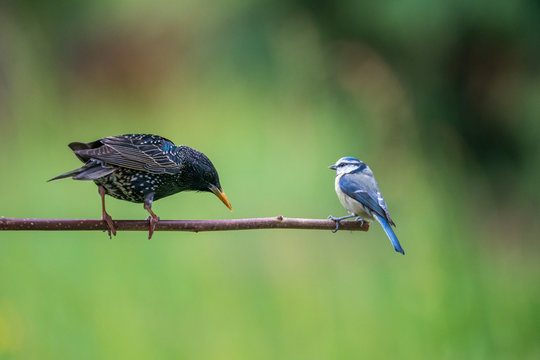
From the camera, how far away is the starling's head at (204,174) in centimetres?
179

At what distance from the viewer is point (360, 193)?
182 cm

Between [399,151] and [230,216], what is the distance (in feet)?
3.22

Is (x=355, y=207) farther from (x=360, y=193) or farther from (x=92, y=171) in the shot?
(x=92, y=171)

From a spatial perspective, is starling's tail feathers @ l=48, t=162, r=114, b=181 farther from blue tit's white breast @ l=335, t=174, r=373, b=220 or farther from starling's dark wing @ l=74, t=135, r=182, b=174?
blue tit's white breast @ l=335, t=174, r=373, b=220

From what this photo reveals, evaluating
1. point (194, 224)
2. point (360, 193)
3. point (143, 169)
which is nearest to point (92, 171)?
point (143, 169)

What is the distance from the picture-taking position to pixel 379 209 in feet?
5.75

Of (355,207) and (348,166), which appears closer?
(355,207)

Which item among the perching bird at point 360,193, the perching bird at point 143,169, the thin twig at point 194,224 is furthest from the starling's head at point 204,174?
the perching bird at point 360,193

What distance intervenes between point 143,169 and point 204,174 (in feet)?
0.66

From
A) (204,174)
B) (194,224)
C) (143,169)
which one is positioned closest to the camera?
(194,224)

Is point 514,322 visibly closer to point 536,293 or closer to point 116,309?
point 536,293

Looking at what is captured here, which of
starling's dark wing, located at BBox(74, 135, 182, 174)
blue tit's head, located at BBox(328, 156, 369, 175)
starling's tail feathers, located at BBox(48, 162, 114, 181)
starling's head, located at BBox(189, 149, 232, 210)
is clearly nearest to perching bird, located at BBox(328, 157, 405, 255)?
blue tit's head, located at BBox(328, 156, 369, 175)

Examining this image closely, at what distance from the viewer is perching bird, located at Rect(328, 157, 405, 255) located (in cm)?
177

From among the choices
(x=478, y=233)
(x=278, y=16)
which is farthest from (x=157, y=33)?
(x=478, y=233)
